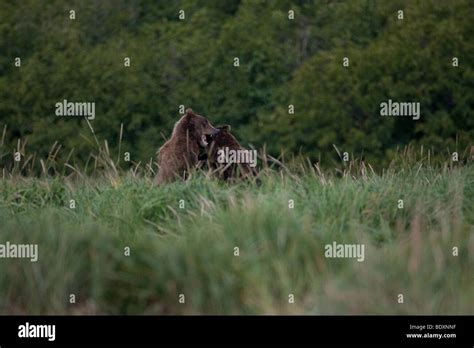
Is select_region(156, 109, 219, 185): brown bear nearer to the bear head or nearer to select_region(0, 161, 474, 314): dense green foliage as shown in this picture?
the bear head

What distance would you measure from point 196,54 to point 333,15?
3.76 metres

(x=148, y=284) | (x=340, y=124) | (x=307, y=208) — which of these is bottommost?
(x=148, y=284)

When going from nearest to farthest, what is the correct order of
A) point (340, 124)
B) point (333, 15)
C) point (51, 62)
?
point (340, 124) → point (333, 15) → point (51, 62)

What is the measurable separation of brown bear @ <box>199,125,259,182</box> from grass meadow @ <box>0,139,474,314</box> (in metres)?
1.24

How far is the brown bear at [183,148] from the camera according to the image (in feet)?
39.1

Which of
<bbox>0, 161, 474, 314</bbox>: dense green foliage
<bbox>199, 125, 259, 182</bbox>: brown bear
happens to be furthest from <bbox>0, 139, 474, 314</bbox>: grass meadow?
<bbox>199, 125, 259, 182</bbox>: brown bear

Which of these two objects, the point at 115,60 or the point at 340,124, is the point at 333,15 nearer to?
the point at 340,124

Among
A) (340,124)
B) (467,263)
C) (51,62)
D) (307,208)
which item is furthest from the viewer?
(51,62)

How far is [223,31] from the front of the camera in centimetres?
3359

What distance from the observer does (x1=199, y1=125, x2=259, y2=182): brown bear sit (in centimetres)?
1156

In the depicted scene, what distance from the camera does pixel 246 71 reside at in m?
31.7

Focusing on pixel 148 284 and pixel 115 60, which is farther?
pixel 115 60

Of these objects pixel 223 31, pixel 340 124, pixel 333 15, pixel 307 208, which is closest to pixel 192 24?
pixel 223 31

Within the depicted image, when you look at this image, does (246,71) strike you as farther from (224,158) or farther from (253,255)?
(253,255)
